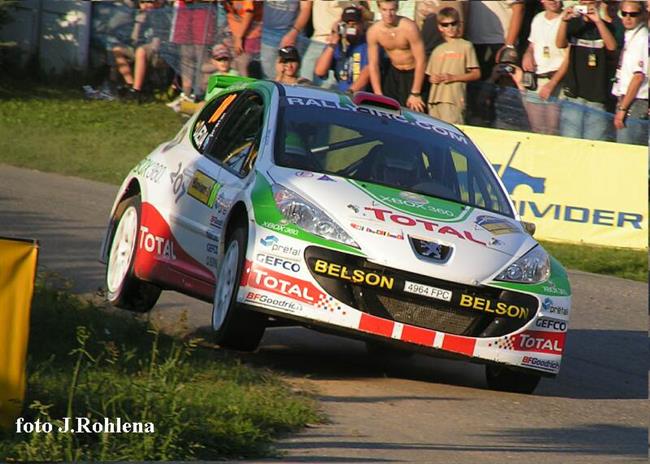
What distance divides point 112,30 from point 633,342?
15.1m

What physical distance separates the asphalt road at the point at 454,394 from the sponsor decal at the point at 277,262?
702 millimetres

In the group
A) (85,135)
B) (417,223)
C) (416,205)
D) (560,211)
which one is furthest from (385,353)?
(85,135)

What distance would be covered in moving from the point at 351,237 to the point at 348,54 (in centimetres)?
1092

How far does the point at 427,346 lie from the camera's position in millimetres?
7879

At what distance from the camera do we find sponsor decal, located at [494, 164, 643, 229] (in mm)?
15273

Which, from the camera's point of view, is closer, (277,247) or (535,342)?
(277,247)

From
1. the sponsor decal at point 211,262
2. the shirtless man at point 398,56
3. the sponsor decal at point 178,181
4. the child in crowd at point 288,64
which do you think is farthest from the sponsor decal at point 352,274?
the child in crowd at point 288,64

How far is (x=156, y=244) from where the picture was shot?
368 inches

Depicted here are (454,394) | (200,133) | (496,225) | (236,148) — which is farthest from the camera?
(200,133)

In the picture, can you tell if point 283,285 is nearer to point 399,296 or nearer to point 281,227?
point 281,227

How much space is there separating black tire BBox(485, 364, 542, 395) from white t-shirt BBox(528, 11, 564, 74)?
8833 millimetres

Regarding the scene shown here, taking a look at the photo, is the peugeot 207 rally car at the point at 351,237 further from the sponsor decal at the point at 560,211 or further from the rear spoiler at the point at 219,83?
the sponsor decal at the point at 560,211

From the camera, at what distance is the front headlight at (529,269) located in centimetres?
803

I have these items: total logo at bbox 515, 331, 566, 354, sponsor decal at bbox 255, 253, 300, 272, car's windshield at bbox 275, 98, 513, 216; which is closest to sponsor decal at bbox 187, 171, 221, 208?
car's windshield at bbox 275, 98, 513, 216
